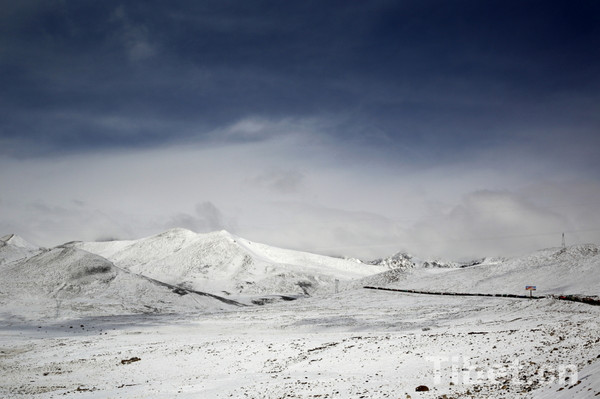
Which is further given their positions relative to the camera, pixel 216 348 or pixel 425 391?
pixel 216 348

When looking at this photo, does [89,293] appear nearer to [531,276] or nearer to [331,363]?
[531,276]

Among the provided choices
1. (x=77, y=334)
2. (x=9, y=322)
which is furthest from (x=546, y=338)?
(x=9, y=322)

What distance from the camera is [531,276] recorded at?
110750 millimetres

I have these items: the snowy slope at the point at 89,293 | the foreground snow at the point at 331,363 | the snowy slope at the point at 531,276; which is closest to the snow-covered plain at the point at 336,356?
the foreground snow at the point at 331,363

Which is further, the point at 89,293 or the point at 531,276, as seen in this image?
the point at 89,293

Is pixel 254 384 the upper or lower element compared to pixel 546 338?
lower

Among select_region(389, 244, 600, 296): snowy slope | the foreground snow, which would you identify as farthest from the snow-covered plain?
select_region(389, 244, 600, 296): snowy slope

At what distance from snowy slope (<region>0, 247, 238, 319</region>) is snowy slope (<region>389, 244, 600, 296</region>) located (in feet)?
299

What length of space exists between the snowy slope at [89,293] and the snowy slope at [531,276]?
9103cm

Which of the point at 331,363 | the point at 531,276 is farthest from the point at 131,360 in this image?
the point at 531,276

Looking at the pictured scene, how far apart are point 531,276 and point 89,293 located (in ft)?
518

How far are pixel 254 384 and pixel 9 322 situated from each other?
100129 mm

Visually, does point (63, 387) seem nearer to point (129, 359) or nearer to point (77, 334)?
point (129, 359)

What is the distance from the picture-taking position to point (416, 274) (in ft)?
475
